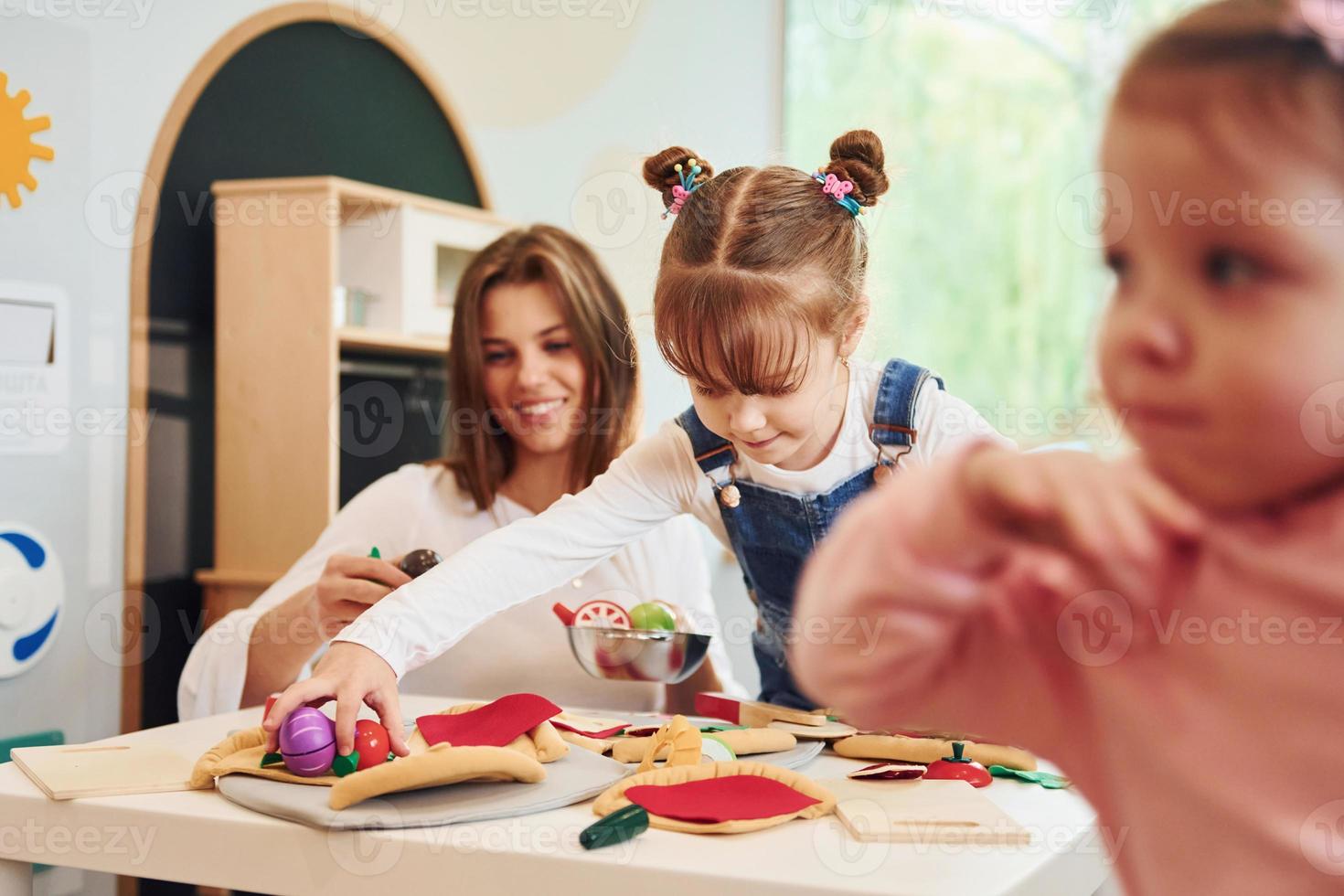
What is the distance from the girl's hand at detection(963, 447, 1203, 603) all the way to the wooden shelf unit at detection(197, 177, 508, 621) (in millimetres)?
1725

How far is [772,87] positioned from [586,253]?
223cm

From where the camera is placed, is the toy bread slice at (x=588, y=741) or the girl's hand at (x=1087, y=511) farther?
the toy bread slice at (x=588, y=741)

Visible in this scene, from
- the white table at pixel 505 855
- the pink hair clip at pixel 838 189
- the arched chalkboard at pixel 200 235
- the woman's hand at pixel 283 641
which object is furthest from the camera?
the arched chalkboard at pixel 200 235

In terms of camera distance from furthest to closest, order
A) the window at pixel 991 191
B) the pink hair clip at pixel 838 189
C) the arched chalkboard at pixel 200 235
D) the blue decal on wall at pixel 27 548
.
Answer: the window at pixel 991 191, the arched chalkboard at pixel 200 235, the blue decal on wall at pixel 27 548, the pink hair clip at pixel 838 189

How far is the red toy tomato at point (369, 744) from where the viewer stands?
88 cm

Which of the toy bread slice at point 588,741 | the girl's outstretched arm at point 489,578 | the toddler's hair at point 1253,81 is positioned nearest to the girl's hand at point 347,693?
the girl's outstretched arm at point 489,578

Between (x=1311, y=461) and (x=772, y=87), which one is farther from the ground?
(x=772, y=87)

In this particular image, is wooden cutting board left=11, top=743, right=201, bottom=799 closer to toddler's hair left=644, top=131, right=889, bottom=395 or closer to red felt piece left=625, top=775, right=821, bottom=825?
red felt piece left=625, top=775, right=821, bottom=825

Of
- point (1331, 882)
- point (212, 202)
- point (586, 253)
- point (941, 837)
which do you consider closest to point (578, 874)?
point (941, 837)

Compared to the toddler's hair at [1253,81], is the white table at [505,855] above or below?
below

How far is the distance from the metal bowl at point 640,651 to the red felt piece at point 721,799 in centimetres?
29

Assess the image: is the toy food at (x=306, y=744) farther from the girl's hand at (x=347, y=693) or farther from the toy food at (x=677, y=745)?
the toy food at (x=677, y=745)

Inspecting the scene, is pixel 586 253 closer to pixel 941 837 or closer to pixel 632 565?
pixel 632 565

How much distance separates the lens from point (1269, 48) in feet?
1.02
